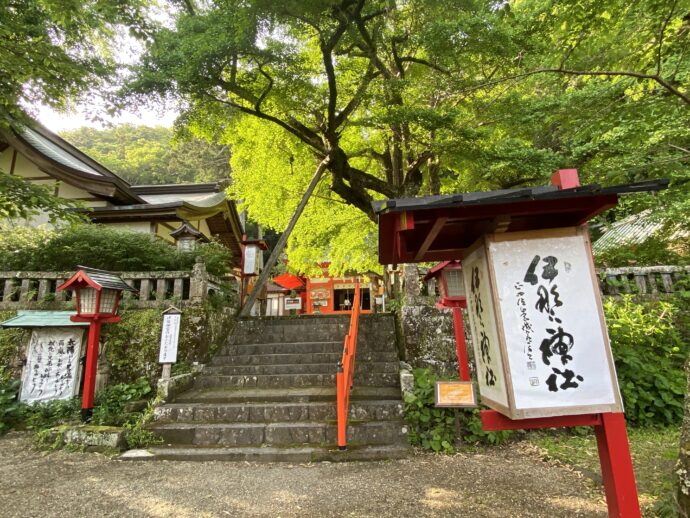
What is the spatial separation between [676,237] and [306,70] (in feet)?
33.0

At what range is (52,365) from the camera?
22.2 ft

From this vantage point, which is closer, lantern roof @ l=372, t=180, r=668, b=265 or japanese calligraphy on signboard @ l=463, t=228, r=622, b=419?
lantern roof @ l=372, t=180, r=668, b=265

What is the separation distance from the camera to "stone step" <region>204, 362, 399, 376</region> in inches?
285

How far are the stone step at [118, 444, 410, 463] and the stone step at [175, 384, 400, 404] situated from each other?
3.27ft

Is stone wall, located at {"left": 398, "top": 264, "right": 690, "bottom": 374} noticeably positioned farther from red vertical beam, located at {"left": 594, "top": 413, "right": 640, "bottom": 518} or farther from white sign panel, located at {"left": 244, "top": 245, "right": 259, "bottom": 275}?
white sign panel, located at {"left": 244, "top": 245, "right": 259, "bottom": 275}

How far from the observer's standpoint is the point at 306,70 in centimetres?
927

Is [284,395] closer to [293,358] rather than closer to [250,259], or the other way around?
[293,358]

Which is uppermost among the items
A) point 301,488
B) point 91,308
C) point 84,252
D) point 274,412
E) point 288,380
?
point 84,252

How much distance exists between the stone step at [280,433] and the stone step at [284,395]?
604mm

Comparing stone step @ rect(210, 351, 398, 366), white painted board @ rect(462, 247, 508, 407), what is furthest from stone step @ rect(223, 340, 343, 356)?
white painted board @ rect(462, 247, 508, 407)

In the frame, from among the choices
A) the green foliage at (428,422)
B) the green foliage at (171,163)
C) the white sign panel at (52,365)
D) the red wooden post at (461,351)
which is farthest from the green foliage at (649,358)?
the green foliage at (171,163)

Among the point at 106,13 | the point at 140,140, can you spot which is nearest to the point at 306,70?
the point at 106,13

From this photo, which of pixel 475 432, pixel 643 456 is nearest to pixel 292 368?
pixel 475 432

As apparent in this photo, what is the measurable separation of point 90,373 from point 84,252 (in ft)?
11.2
